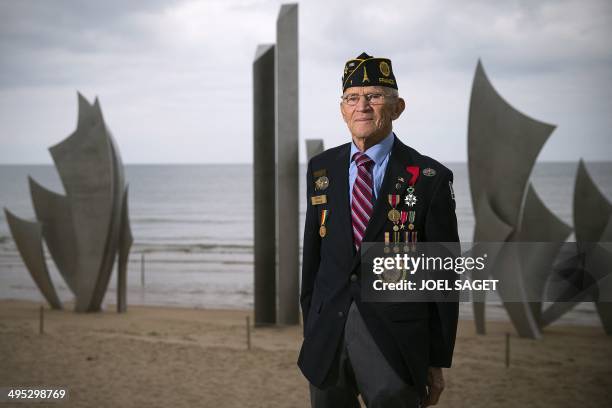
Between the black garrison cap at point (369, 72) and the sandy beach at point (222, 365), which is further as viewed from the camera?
the sandy beach at point (222, 365)

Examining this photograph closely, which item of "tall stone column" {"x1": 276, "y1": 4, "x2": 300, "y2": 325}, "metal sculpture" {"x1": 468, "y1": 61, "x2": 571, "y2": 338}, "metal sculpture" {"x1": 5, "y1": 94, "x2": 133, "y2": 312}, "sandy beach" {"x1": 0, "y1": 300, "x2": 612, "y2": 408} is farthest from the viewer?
"metal sculpture" {"x1": 5, "y1": 94, "x2": 133, "y2": 312}

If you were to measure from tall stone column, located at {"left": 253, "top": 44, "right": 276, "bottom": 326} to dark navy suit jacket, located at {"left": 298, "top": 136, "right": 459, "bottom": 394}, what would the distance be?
17.5 feet

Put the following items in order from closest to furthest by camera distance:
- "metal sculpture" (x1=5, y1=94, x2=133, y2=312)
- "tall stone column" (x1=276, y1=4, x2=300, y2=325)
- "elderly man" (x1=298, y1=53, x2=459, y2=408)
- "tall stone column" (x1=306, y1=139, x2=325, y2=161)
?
"elderly man" (x1=298, y1=53, x2=459, y2=408), "tall stone column" (x1=276, y1=4, x2=300, y2=325), "tall stone column" (x1=306, y1=139, x2=325, y2=161), "metal sculpture" (x1=5, y1=94, x2=133, y2=312)

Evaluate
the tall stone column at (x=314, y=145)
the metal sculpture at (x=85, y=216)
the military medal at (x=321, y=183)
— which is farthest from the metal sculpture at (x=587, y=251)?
the military medal at (x=321, y=183)

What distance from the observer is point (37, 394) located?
491 centimetres

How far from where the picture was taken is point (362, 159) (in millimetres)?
2053

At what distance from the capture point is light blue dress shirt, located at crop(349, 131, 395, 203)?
6.70 ft

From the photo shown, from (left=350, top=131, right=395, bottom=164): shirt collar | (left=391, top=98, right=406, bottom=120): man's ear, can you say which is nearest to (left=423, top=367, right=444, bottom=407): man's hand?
(left=350, top=131, right=395, bottom=164): shirt collar

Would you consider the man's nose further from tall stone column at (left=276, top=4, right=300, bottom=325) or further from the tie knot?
tall stone column at (left=276, top=4, right=300, bottom=325)

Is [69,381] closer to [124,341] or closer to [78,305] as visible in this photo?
[124,341]

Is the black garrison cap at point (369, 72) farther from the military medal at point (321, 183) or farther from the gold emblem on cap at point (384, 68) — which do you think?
the military medal at point (321, 183)

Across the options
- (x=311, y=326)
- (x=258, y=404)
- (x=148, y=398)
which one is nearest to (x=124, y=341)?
(x=148, y=398)

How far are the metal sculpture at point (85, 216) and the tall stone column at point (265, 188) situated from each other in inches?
71.2

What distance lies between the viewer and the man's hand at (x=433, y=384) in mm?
2033
